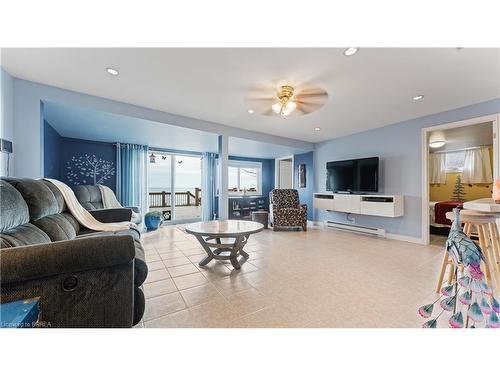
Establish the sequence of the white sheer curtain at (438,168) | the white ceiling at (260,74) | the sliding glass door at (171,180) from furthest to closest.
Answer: the sliding glass door at (171,180) < the white sheer curtain at (438,168) < the white ceiling at (260,74)

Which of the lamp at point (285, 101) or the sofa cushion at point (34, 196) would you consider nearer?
the sofa cushion at point (34, 196)

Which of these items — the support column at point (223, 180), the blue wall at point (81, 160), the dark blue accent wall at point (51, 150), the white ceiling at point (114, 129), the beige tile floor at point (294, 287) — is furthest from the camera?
the blue wall at point (81, 160)

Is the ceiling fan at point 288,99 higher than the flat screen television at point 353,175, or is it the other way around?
the ceiling fan at point 288,99

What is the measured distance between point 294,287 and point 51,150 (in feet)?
15.0

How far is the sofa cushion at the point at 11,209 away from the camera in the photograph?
0.96 meters

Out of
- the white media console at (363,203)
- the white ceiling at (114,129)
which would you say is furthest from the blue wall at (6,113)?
the white media console at (363,203)

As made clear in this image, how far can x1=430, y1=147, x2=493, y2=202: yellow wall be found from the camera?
4.81m

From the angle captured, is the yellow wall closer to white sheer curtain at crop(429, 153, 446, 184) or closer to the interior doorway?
white sheer curtain at crop(429, 153, 446, 184)

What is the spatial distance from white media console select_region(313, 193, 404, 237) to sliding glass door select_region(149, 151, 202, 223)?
3.70 m

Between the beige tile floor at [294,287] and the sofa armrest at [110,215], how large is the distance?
62 cm

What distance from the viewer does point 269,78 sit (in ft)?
6.77

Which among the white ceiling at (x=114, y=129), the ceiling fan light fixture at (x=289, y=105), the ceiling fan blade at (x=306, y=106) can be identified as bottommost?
the ceiling fan light fixture at (x=289, y=105)

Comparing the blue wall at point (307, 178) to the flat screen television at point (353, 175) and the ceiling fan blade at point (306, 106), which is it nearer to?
the flat screen television at point (353, 175)
